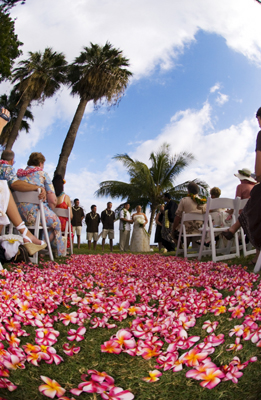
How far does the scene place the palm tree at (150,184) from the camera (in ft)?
75.8

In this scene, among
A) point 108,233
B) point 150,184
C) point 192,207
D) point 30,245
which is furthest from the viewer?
point 150,184

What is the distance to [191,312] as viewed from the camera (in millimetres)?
2516

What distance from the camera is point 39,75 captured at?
58.6 ft

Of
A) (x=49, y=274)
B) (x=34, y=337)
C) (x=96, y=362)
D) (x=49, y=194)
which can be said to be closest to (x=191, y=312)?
(x=96, y=362)

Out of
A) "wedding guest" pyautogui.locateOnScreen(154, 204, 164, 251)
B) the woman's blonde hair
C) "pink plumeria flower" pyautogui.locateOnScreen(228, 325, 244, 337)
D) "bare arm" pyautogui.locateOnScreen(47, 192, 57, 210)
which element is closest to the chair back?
"bare arm" pyautogui.locateOnScreen(47, 192, 57, 210)

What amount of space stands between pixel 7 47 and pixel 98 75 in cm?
485

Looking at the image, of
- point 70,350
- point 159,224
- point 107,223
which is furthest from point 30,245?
point 107,223

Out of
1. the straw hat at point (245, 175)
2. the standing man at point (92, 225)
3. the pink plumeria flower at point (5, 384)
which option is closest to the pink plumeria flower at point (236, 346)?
the pink plumeria flower at point (5, 384)

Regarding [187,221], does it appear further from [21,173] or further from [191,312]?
[191,312]

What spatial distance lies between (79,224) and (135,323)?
434 inches

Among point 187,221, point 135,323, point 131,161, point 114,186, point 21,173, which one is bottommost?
point 135,323

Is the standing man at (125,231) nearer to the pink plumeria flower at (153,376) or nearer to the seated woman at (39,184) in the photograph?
the seated woman at (39,184)

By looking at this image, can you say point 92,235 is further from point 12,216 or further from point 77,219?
point 12,216

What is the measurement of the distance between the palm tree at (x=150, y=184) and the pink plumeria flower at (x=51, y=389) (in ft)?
69.5
